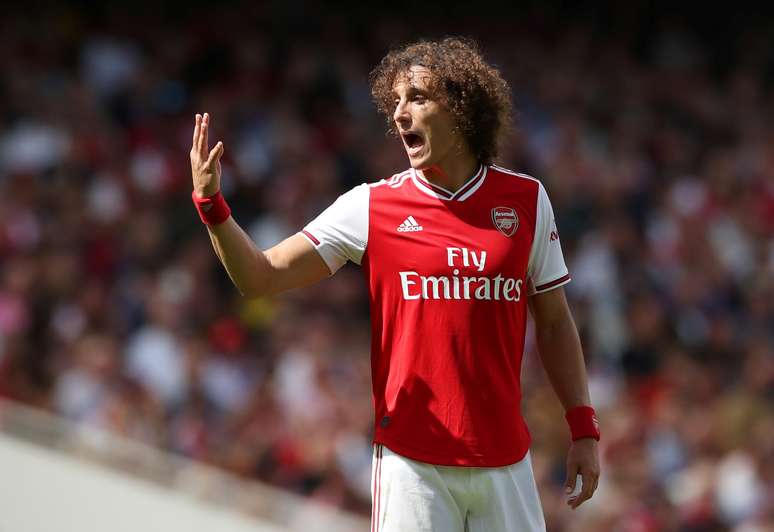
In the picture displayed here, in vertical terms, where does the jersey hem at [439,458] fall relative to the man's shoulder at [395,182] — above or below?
below

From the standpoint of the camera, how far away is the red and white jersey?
3.70 m

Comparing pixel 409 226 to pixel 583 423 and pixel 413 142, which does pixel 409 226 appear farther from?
pixel 583 423

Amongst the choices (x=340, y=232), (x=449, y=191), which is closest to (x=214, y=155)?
(x=340, y=232)

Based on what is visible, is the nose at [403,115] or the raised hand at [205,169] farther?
the nose at [403,115]

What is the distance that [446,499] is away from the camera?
3.68 m

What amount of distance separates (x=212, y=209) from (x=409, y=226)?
0.60 metres

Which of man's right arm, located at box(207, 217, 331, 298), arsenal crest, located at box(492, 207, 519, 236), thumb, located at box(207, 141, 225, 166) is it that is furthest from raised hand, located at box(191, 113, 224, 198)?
arsenal crest, located at box(492, 207, 519, 236)

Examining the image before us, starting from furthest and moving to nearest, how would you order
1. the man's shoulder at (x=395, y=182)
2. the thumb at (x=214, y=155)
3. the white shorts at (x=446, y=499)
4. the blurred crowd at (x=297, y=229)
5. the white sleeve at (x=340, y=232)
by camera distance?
the blurred crowd at (x=297, y=229)
the man's shoulder at (x=395, y=182)
the white sleeve at (x=340, y=232)
the white shorts at (x=446, y=499)
the thumb at (x=214, y=155)

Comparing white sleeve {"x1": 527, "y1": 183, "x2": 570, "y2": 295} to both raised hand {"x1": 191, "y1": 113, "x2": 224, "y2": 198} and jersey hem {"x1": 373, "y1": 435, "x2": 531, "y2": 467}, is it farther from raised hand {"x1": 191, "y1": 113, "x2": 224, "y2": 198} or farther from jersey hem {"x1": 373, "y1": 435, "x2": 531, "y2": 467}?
raised hand {"x1": 191, "y1": 113, "x2": 224, "y2": 198}

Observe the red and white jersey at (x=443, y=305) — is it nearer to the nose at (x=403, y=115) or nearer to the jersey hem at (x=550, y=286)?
the jersey hem at (x=550, y=286)

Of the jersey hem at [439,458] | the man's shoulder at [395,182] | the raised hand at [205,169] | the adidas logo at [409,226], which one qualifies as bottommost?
the jersey hem at [439,458]

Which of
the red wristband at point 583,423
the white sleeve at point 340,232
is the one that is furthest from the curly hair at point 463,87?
the red wristband at point 583,423

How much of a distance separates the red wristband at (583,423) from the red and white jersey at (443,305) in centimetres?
18

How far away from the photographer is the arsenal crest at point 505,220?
3803mm
